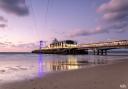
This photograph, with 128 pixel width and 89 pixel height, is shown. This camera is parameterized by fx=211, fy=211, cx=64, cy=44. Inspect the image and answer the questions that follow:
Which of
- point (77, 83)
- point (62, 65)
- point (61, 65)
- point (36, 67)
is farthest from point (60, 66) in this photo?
point (77, 83)

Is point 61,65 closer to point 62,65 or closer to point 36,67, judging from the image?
point 62,65

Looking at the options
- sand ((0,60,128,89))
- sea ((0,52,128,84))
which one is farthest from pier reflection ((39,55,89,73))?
sand ((0,60,128,89))

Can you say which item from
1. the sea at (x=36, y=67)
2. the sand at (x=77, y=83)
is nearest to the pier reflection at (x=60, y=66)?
the sea at (x=36, y=67)

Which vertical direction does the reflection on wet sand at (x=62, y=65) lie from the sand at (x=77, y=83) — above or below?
below

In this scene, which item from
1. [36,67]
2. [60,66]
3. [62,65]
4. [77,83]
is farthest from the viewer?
[62,65]

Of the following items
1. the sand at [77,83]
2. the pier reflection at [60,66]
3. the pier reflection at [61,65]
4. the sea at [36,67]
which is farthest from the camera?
the pier reflection at [60,66]

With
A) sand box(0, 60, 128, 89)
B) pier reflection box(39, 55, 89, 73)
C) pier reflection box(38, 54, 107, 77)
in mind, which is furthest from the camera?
pier reflection box(39, 55, 89, 73)

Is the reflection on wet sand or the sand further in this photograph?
the reflection on wet sand

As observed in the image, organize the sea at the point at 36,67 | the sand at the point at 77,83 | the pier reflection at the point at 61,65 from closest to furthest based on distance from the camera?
the sand at the point at 77,83, the sea at the point at 36,67, the pier reflection at the point at 61,65

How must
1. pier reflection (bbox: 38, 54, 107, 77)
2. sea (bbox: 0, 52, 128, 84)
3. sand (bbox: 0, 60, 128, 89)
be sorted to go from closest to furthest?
sand (bbox: 0, 60, 128, 89), sea (bbox: 0, 52, 128, 84), pier reflection (bbox: 38, 54, 107, 77)

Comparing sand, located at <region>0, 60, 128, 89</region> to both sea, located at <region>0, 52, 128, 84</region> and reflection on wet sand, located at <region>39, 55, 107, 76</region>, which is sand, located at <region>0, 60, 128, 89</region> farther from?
reflection on wet sand, located at <region>39, 55, 107, 76</region>

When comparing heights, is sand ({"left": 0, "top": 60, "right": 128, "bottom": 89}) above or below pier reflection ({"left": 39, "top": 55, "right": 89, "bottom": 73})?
above

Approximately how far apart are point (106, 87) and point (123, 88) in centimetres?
71

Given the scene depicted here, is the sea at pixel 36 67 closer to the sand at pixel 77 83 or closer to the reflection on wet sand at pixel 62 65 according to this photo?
the reflection on wet sand at pixel 62 65
